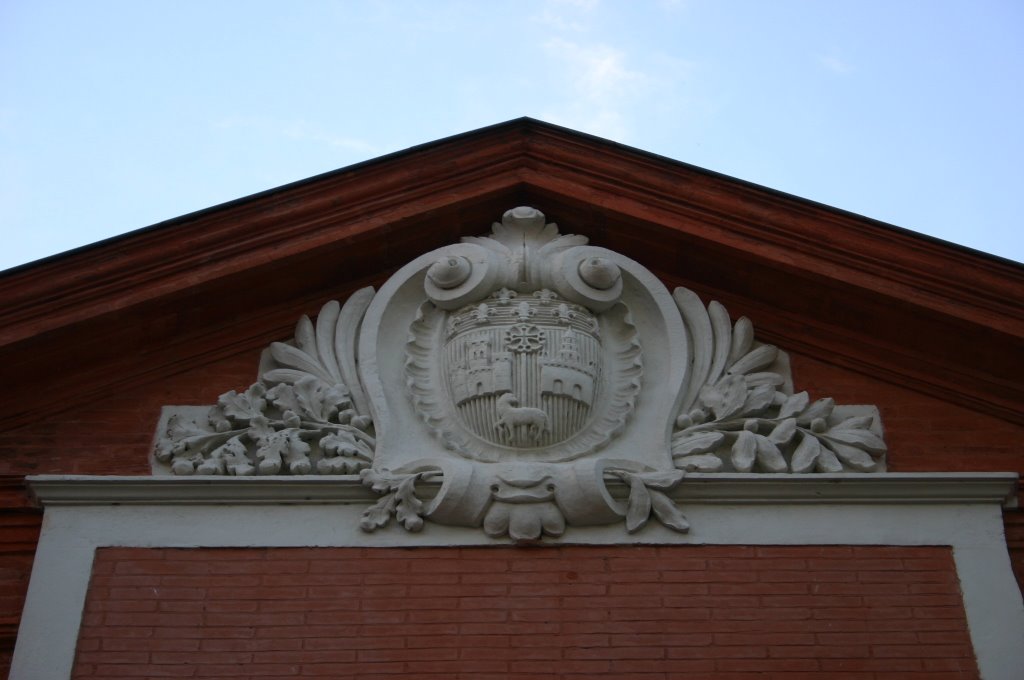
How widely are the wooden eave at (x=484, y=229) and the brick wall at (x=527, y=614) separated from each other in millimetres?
1061

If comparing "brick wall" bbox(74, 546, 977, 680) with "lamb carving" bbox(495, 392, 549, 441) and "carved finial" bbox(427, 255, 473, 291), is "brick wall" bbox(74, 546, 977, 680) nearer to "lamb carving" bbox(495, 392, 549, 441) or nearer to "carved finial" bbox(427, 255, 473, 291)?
"lamb carving" bbox(495, 392, 549, 441)

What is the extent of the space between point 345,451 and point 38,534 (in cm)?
134

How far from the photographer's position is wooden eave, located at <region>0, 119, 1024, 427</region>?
22.5 ft

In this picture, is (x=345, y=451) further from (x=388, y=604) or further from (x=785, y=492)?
(x=785, y=492)

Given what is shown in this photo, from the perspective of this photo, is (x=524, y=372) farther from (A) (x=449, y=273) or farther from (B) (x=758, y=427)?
(B) (x=758, y=427)

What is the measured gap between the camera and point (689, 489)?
6.42m

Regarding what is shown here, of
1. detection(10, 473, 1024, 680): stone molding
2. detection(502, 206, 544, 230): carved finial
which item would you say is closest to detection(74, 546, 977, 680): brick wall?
detection(10, 473, 1024, 680): stone molding

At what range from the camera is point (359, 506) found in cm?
640

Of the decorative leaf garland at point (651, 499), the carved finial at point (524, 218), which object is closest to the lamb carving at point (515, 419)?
the decorative leaf garland at point (651, 499)

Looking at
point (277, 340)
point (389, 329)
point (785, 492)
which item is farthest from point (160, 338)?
point (785, 492)

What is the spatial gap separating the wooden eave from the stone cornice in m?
0.52

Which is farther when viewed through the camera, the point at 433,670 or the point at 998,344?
the point at 998,344

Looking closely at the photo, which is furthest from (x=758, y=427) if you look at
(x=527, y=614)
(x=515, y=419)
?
(x=527, y=614)

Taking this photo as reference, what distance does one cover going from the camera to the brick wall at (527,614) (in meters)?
5.95
